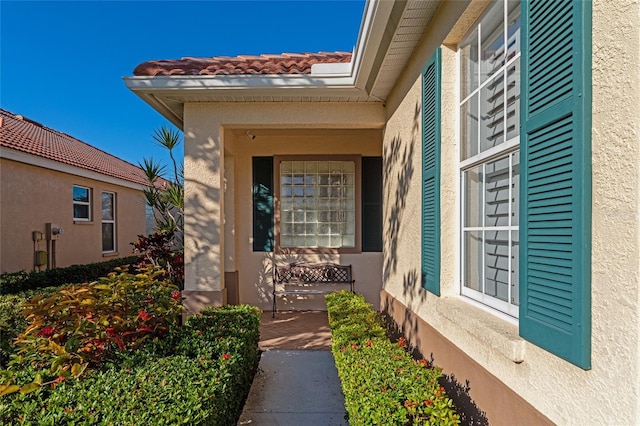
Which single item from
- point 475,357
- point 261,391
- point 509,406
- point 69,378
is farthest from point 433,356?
point 69,378

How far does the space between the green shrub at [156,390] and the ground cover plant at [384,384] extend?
0.97 meters

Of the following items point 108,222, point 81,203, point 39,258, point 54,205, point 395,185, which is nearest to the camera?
point 395,185

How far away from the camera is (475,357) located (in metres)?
2.60

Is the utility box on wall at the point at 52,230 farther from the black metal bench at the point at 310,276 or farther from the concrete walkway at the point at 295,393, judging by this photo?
the concrete walkway at the point at 295,393

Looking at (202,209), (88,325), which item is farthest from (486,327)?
(202,209)

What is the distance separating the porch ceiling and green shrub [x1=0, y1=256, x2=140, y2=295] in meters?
4.06

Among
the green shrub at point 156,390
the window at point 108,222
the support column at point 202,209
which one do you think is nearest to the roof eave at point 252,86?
the support column at point 202,209

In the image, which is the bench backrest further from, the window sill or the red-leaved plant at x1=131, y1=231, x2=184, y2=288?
the window sill

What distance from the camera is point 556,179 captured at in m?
1.75

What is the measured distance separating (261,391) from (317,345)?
165cm

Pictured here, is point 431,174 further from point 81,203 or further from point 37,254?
point 81,203

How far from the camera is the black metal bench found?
7383 millimetres

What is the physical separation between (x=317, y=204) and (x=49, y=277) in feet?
20.4

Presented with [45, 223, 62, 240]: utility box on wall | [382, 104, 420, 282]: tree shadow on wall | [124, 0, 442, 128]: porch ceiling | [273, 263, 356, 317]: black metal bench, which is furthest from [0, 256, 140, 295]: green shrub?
[382, 104, 420, 282]: tree shadow on wall
